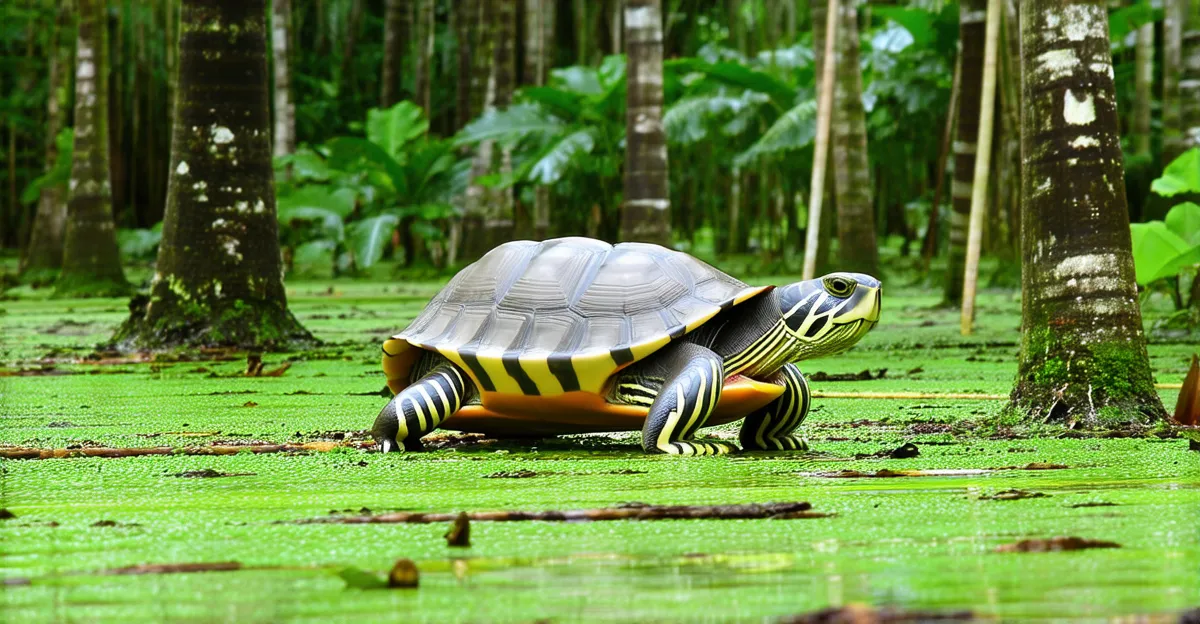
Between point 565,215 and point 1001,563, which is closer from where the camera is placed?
point 1001,563

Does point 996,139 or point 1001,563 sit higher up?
point 996,139

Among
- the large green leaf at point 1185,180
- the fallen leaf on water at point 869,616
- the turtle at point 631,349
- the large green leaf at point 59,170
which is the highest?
the large green leaf at point 59,170

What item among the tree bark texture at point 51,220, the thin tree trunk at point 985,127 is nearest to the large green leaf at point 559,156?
the tree bark texture at point 51,220

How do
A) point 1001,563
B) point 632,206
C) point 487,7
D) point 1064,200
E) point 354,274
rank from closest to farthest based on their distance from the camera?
point 1001,563
point 1064,200
point 632,206
point 487,7
point 354,274

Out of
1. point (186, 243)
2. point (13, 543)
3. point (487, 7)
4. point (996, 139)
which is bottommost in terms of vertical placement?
point (13, 543)

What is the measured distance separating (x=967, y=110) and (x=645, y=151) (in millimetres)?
2191

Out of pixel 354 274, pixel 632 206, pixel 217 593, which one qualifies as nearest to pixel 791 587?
pixel 217 593

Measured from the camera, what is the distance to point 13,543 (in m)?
2.39

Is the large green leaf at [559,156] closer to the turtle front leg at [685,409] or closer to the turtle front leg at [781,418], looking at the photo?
the turtle front leg at [781,418]

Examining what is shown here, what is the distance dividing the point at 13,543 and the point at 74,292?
39.2 feet

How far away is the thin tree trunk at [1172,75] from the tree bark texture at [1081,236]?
10.8m

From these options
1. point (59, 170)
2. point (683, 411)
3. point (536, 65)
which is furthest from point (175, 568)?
point (536, 65)

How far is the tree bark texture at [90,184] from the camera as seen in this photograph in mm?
13086

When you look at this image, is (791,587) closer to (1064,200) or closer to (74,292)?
(1064,200)
